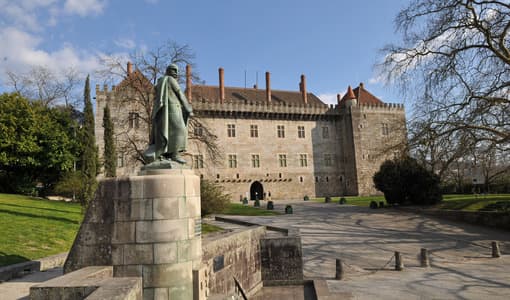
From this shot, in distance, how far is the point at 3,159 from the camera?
989 inches

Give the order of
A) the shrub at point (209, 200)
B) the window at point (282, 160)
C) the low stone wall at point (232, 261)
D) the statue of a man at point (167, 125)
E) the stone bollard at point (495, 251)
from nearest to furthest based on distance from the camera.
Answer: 1. the statue of a man at point (167, 125)
2. the low stone wall at point (232, 261)
3. the stone bollard at point (495, 251)
4. the shrub at point (209, 200)
5. the window at point (282, 160)

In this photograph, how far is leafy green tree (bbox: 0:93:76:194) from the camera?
84.5 ft

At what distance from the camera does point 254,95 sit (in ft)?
152

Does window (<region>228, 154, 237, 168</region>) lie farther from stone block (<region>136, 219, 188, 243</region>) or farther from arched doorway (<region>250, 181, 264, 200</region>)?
stone block (<region>136, 219, 188, 243</region>)

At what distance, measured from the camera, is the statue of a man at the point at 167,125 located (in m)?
6.12

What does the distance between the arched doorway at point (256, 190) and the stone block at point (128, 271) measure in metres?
36.7

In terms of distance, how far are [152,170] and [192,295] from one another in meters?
2.21

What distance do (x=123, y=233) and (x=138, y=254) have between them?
0.42 metres

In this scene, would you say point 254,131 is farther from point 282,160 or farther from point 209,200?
point 209,200

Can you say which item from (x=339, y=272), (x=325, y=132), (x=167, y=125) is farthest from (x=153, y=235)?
(x=325, y=132)

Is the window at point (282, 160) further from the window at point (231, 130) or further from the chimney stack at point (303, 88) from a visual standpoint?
the chimney stack at point (303, 88)

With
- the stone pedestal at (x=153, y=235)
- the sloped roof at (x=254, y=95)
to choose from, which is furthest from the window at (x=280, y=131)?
the stone pedestal at (x=153, y=235)

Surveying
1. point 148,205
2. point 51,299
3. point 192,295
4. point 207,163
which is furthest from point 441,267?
point 207,163

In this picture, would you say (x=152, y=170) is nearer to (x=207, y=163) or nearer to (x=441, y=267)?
(x=441, y=267)
